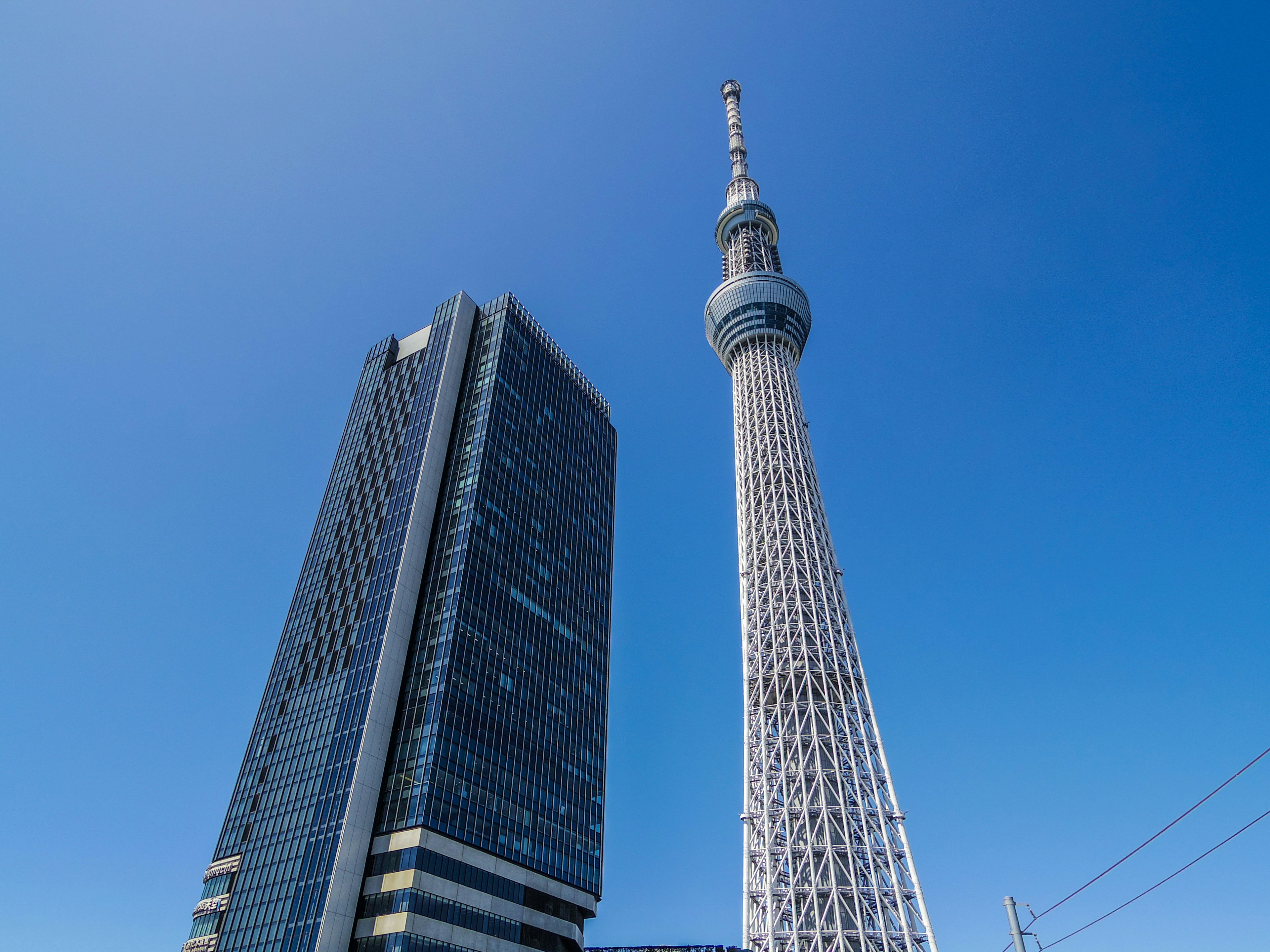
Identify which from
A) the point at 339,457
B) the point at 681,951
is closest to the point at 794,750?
the point at 681,951

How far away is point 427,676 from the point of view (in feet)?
264

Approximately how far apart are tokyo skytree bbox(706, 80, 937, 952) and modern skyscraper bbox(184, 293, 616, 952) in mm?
20916

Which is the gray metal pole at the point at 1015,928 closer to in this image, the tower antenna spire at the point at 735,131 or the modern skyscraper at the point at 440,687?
the modern skyscraper at the point at 440,687

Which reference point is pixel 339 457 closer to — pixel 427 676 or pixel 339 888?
pixel 427 676

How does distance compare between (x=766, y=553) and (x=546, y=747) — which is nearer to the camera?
(x=546, y=747)

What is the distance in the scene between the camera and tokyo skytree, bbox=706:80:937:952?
7381 centimetres

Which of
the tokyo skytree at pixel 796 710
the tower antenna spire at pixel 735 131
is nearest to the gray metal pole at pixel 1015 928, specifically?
the tokyo skytree at pixel 796 710

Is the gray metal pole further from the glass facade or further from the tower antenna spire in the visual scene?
the tower antenna spire

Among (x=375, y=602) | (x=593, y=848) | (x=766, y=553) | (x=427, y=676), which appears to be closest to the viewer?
(x=427, y=676)

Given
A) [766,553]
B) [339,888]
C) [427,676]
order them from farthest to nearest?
[766,553], [427,676], [339,888]

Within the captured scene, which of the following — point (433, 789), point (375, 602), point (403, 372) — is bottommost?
point (433, 789)

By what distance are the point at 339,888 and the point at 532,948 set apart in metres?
20.6

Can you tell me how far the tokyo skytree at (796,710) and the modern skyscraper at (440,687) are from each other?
2092 centimetres

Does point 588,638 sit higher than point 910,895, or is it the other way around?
point 588,638
